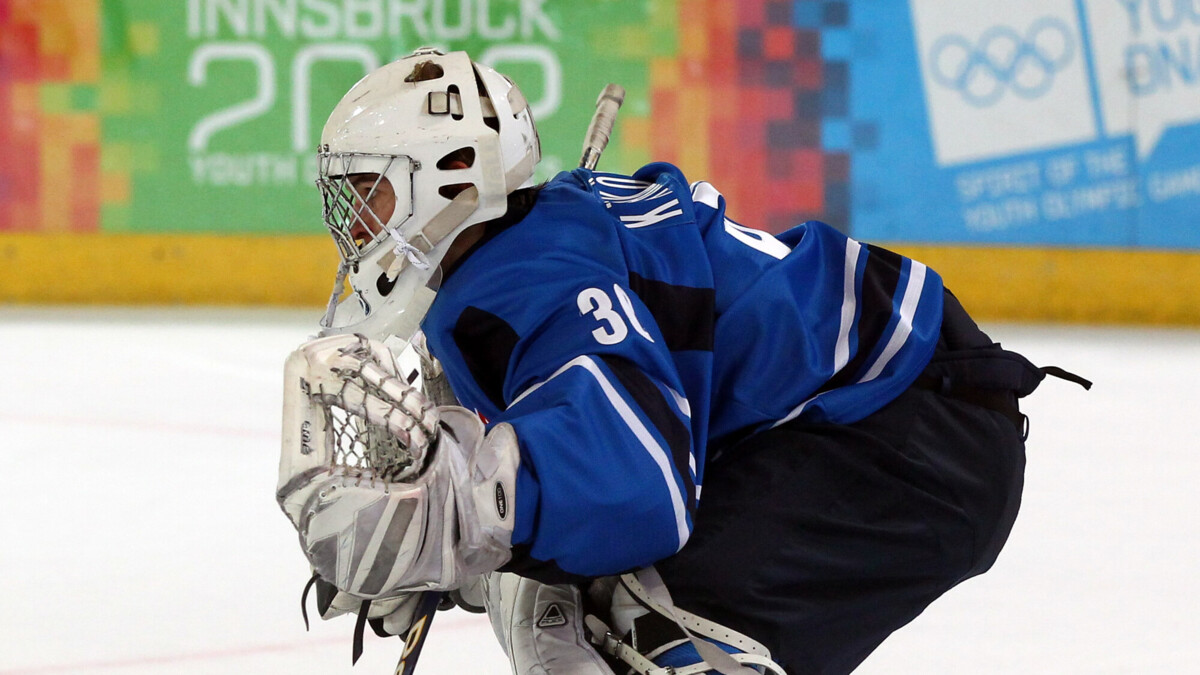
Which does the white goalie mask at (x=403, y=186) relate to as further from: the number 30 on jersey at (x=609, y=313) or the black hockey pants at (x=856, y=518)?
the black hockey pants at (x=856, y=518)

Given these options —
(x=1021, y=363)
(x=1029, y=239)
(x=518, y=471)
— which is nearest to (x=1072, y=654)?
(x=1021, y=363)

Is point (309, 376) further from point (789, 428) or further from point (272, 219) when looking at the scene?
point (272, 219)

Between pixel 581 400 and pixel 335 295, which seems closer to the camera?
pixel 581 400

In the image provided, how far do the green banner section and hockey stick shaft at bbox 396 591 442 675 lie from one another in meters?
4.92

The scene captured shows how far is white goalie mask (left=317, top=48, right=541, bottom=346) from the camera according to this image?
5.32 ft

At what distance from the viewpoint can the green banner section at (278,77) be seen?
6.53 metres

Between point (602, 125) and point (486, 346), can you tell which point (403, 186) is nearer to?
point (486, 346)

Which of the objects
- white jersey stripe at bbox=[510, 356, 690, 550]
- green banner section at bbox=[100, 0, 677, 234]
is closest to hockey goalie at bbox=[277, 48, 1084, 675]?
white jersey stripe at bbox=[510, 356, 690, 550]

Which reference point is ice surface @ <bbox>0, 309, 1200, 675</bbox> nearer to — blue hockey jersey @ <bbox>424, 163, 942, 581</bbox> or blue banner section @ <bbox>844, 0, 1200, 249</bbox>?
blue hockey jersey @ <bbox>424, 163, 942, 581</bbox>

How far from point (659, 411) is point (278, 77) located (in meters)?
5.58

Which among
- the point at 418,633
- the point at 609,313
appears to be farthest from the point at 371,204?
the point at 418,633

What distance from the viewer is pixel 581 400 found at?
1.36 meters

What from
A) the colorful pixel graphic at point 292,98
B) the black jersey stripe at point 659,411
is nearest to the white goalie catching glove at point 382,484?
the black jersey stripe at point 659,411

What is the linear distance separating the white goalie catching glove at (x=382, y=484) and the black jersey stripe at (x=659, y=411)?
126 millimetres
